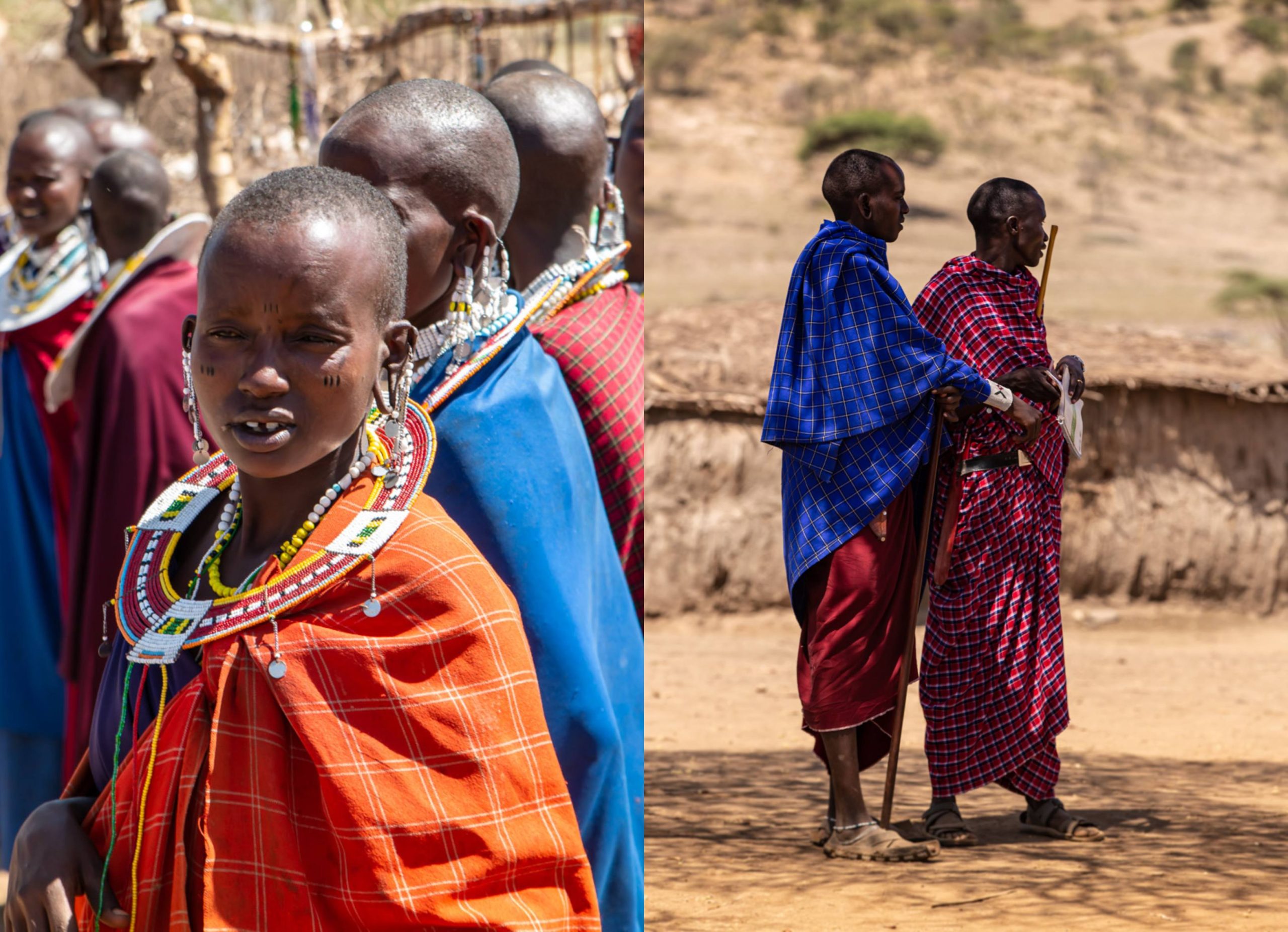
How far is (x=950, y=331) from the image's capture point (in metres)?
3.28

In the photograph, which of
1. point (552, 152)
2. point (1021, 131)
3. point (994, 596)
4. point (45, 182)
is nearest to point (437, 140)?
point (552, 152)

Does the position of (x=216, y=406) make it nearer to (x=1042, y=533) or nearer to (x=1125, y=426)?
(x=1042, y=533)

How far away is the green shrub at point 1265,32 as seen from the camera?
25.2 metres

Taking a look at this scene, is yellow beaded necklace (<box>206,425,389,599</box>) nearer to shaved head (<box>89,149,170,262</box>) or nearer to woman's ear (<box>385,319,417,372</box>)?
woman's ear (<box>385,319,417,372</box>)

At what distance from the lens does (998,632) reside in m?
3.57

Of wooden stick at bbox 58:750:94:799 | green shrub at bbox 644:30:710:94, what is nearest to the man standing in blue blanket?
wooden stick at bbox 58:750:94:799

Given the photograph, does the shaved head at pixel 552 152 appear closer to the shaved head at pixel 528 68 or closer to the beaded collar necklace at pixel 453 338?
the shaved head at pixel 528 68

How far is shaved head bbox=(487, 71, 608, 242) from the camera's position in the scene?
10.2 feet

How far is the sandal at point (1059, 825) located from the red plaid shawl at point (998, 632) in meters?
0.05

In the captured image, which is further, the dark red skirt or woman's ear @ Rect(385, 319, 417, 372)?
the dark red skirt

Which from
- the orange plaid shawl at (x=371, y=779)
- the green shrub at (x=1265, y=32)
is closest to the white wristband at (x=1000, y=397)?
the orange plaid shawl at (x=371, y=779)

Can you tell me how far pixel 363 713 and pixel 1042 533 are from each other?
90.4 inches

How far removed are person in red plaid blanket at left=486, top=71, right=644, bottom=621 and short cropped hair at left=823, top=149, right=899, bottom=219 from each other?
0.44 m

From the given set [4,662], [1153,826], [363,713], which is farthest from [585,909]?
[4,662]
